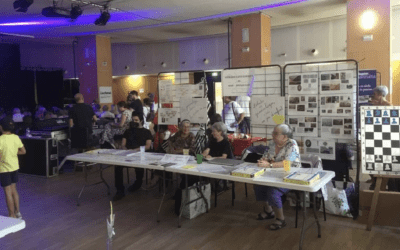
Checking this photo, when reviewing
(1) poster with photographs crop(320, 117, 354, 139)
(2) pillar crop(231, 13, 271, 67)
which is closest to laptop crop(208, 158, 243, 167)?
(1) poster with photographs crop(320, 117, 354, 139)

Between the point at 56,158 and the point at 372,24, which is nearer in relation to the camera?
the point at 56,158

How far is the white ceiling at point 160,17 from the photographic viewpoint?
8141 mm

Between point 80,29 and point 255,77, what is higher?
point 80,29

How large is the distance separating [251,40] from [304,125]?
5.28 meters

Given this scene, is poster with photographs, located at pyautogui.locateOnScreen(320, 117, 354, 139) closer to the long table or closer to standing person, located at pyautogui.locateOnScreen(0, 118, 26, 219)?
the long table

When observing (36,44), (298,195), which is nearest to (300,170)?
(298,195)

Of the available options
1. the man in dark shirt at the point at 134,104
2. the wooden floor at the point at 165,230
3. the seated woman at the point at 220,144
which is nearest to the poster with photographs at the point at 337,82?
the seated woman at the point at 220,144

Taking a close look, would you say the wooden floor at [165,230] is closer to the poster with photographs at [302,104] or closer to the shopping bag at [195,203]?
the shopping bag at [195,203]

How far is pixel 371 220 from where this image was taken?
3943mm

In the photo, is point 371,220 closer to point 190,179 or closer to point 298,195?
point 298,195

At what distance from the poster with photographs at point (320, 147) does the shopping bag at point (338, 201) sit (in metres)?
0.38

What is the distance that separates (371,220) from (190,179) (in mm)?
2159

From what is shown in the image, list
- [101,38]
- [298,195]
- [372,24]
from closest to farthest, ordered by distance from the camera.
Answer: [298,195], [372,24], [101,38]

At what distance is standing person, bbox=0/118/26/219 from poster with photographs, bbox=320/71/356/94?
12.1ft
